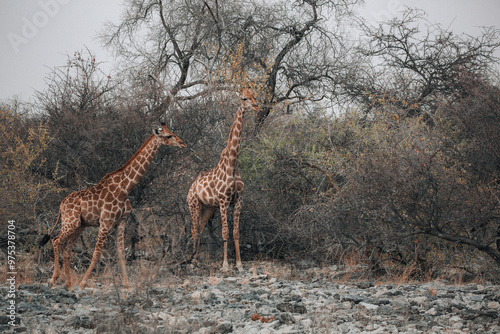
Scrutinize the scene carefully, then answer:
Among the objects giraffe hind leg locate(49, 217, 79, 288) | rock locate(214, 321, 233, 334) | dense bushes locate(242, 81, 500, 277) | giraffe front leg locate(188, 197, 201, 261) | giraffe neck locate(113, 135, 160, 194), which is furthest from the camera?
giraffe front leg locate(188, 197, 201, 261)

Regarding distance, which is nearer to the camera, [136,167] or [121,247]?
[121,247]

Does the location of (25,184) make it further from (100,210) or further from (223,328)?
(223,328)

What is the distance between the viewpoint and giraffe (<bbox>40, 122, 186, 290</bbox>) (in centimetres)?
693

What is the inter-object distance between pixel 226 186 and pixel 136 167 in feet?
6.40

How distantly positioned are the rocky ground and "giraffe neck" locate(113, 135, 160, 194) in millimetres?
1456

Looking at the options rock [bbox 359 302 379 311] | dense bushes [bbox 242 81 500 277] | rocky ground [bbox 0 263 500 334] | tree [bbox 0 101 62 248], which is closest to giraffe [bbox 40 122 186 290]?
rocky ground [bbox 0 263 500 334]

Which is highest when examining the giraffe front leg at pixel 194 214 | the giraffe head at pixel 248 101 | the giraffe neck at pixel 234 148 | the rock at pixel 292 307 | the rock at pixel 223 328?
the giraffe head at pixel 248 101

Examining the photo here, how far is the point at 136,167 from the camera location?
24.2 feet

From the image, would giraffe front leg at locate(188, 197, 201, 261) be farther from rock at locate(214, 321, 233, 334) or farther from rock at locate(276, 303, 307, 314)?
rock at locate(214, 321, 233, 334)

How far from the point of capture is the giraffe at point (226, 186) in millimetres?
8852

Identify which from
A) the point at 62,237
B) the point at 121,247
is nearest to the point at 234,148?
the point at 121,247

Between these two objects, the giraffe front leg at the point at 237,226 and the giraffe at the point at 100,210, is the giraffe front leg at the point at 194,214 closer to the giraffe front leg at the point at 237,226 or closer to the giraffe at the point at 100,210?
the giraffe front leg at the point at 237,226

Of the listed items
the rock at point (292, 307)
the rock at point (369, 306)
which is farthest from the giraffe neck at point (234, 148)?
the rock at point (369, 306)

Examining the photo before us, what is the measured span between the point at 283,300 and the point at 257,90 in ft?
28.3
